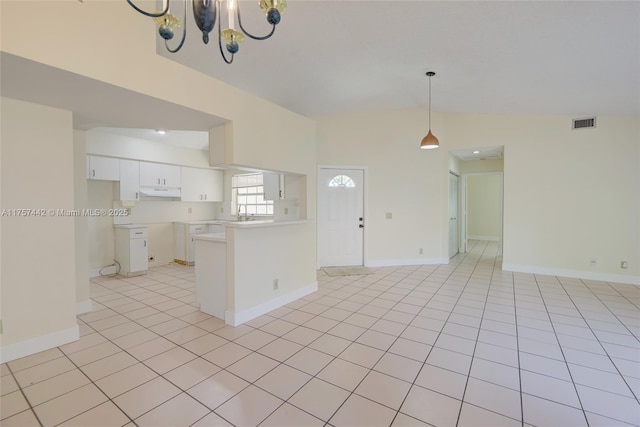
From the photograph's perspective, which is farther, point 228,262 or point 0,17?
point 228,262

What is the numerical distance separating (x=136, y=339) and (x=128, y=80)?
7.71 feet

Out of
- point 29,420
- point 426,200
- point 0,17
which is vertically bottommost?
point 29,420

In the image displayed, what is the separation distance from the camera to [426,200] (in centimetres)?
601

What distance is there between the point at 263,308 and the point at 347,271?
238 centimetres

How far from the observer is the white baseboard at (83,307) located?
3.38m

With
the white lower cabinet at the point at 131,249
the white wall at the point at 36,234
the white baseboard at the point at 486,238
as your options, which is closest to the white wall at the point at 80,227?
the white wall at the point at 36,234

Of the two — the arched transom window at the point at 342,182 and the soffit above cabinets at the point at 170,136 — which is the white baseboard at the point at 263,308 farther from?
the soffit above cabinets at the point at 170,136

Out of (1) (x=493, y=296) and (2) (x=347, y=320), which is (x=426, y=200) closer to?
(1) (x=493, y=296)

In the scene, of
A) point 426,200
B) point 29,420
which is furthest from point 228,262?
point 426,200

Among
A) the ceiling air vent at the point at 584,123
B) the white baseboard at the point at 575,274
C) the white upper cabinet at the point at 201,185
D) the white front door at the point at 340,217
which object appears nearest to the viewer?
the white baseboard at the point at 575,274

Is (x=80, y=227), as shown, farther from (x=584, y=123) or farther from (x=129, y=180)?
(x=584, y=123)

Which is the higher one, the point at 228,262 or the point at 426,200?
the point at 426,200

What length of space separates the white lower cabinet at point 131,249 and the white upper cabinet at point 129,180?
637mm

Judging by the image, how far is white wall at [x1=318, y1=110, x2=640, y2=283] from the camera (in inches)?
182
